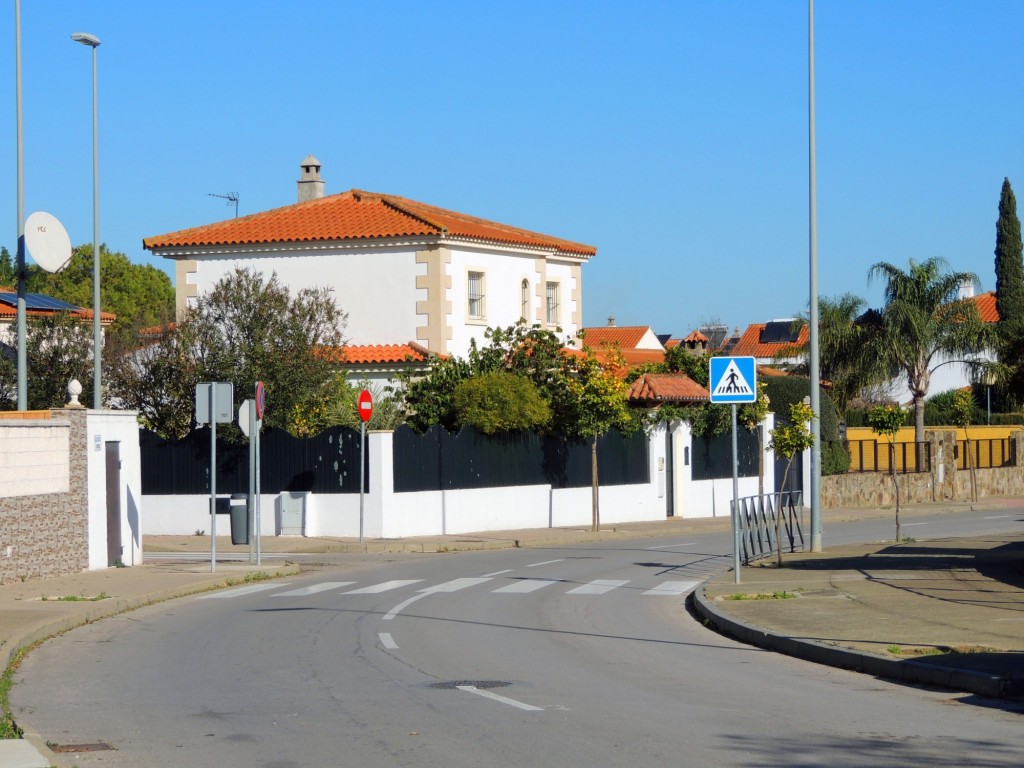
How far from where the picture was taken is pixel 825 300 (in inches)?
2229

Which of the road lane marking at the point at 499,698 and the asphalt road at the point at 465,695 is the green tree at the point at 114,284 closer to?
the asphalt road at the point at 465,695

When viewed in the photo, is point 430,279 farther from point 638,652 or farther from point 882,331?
point 638,652

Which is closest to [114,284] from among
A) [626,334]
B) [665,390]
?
[626,334]

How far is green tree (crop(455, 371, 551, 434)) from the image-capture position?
110ft

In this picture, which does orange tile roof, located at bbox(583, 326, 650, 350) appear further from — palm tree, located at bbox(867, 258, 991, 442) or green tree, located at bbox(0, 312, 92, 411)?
green tree, located at bbox(0, 312, 92, 411)

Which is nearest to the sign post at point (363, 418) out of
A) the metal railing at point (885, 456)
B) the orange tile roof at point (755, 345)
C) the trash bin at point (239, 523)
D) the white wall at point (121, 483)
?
the trash bin at point (239, 523)

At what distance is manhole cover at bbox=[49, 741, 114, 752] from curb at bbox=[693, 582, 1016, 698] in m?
6.30

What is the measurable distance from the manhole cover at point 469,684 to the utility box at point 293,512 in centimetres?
2056

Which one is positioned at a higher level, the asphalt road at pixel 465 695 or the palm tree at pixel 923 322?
the palm tree at pixel 923 322

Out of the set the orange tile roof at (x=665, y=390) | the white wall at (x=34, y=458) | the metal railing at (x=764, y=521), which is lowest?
the metal railing at (x=764, y=521)

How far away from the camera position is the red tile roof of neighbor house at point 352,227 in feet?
130

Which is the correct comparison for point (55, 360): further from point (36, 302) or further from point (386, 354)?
point (386, 354)

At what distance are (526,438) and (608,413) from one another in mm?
2199

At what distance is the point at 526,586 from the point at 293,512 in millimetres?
11886
